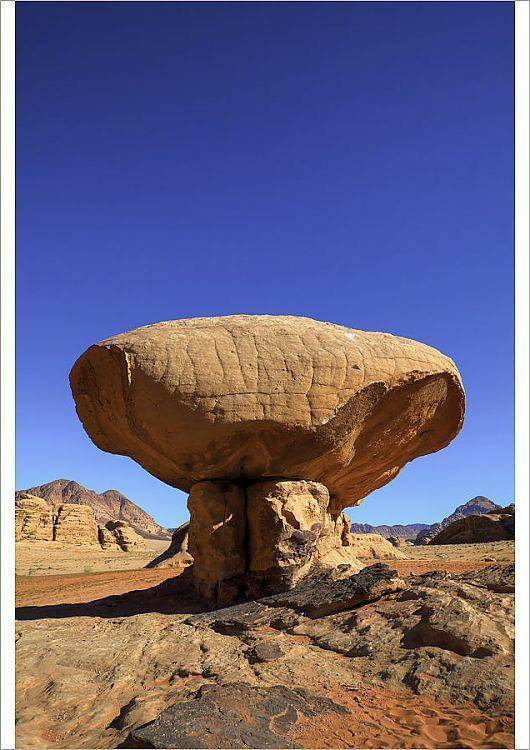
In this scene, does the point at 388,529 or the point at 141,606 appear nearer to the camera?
the point at 141,606

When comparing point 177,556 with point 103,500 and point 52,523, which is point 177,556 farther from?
point 103,500

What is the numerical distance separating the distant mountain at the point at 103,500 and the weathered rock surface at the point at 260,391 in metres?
84.3

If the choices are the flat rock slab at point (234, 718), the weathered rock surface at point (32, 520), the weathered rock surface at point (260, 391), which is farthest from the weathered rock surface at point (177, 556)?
the weathered rock surface at point (32, 520)

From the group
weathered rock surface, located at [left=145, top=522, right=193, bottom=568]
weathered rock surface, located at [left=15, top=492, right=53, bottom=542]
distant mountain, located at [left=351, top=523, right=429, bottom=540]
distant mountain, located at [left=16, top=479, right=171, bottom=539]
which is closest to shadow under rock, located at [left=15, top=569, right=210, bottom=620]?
weathered rock surface, located at [left=145, top=522, right=193, bottom=568]

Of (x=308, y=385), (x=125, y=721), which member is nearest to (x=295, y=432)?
(x=308, y=385)

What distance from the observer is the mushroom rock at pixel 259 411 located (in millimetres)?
6012

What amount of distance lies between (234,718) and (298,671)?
2.87 ft

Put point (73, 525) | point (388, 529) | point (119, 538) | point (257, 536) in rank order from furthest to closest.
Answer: point (388, 529) < point (119, 538) < point (73, 525) < point (257, 536)

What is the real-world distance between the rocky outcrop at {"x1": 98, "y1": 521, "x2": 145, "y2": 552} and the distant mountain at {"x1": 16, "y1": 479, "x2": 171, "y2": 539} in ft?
173

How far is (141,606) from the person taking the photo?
7020mm

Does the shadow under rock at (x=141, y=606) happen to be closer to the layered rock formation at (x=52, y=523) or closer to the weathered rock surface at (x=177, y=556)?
the weathered rock surface at (x=177, y=556)

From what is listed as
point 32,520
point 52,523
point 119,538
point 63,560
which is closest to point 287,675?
point 63,560

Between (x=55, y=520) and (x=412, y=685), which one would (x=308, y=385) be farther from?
(x=55, y=520)

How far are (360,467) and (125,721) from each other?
16.3ft
